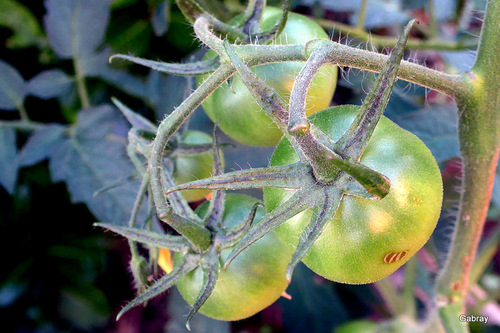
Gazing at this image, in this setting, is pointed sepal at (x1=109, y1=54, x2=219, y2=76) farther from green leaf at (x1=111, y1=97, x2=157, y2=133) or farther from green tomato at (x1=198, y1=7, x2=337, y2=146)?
green leaf at (x1=111, y1=97, x2=157, y2=133)

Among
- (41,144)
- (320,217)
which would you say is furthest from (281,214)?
(41,144)

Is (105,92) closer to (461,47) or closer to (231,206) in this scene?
(231,206)

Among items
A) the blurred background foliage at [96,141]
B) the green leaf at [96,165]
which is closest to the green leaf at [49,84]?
the blurred background foliage at [96,141]

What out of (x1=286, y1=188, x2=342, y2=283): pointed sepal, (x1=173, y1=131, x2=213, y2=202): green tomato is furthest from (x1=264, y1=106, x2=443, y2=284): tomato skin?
(x1=173, y1=131, x2=213, y2=202): green tomato

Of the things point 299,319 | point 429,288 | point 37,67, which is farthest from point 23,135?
point 429,288

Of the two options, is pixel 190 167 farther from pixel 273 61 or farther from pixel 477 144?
pixel 477 144

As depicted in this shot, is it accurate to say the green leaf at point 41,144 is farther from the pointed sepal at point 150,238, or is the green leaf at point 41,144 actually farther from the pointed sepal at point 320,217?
the pointed sepal at point 320,217
